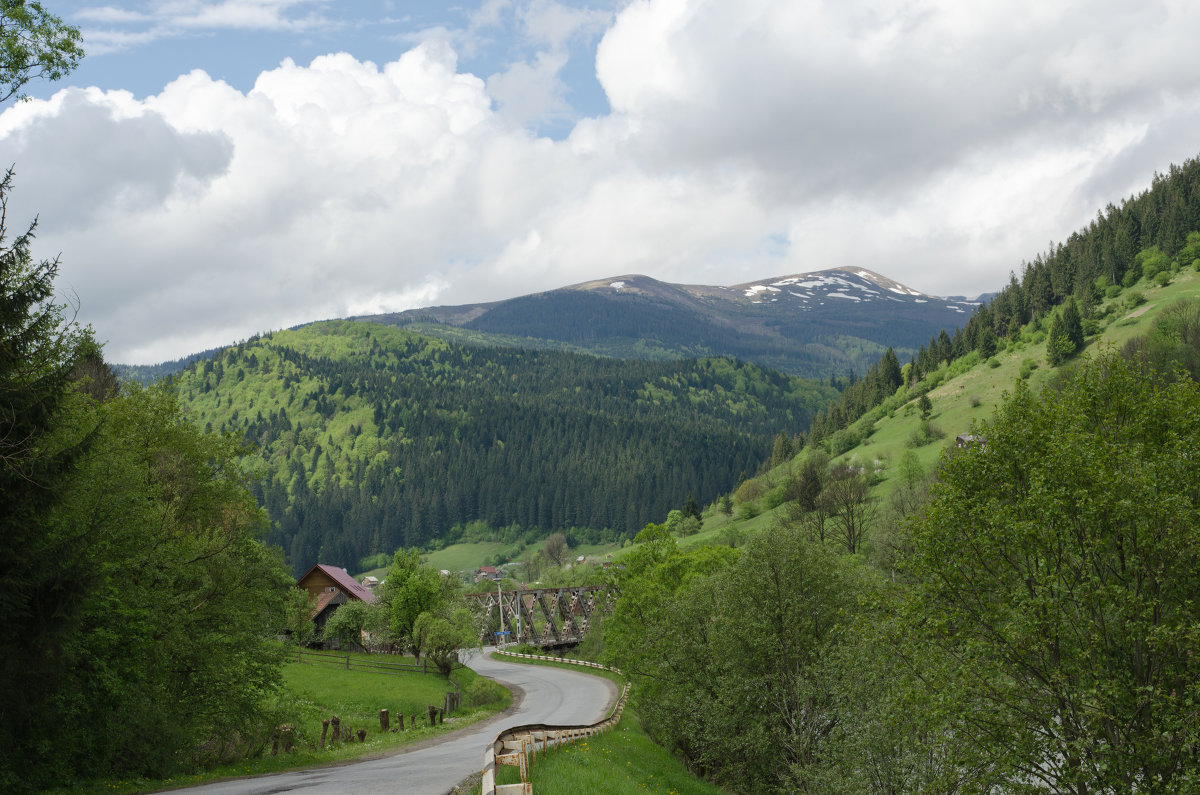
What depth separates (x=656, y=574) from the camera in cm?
5941

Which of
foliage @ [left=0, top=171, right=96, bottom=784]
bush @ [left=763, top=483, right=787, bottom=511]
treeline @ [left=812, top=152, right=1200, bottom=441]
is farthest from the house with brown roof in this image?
treeline @ [left=812, top=152, right=1200, bottom=441]

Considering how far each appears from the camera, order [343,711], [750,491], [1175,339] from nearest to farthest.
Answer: [343,711], [1175,339], [750,491]

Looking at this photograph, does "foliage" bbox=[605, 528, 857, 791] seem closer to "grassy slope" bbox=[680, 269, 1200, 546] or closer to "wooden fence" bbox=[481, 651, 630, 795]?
"wooden fence" bbox=[481, 651, 630, 795]

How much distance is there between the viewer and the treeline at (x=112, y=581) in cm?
1847

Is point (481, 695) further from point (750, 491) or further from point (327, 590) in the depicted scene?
point (750, 491)

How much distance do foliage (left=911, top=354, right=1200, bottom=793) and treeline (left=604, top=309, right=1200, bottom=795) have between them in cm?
8

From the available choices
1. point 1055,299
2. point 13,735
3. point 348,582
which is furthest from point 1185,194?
point 13,735

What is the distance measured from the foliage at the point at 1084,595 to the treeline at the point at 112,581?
24238 mm

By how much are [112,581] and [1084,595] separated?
29.5 metres

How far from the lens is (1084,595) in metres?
23.7

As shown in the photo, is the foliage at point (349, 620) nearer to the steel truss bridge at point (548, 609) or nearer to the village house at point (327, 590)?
the village house at point (327, 590)

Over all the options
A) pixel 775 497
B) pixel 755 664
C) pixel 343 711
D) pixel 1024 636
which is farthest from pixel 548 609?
pixel 1024 636

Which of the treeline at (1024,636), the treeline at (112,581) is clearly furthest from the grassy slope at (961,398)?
the treeline at (112,581)

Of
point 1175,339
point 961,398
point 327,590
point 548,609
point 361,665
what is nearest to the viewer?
point 361,665
